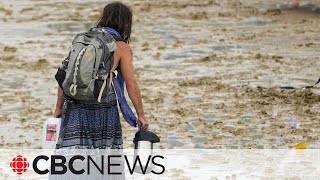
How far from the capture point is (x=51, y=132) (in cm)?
589

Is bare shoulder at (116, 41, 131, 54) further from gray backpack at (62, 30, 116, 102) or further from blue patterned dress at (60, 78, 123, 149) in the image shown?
blue patterned dress at (60, 78, 123, 149)

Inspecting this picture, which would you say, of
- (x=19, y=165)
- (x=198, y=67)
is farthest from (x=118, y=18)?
(x=198, y=67)

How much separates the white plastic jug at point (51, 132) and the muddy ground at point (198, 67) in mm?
3139

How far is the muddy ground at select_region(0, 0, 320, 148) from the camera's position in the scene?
9.74 meters

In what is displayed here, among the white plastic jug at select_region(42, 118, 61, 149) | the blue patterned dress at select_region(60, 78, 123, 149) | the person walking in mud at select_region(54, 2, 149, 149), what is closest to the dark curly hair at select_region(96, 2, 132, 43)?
the person walking in mud at select_region(54, 2, 149, 149)

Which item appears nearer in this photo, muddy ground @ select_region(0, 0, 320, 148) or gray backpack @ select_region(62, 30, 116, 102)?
gray backpack @ select_region(62, 30, 116, 102)

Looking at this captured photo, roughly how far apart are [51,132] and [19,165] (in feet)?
7.16

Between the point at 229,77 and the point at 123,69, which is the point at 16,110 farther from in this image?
the point at 123,69

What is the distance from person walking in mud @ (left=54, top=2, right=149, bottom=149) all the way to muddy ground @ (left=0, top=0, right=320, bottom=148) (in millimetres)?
3253

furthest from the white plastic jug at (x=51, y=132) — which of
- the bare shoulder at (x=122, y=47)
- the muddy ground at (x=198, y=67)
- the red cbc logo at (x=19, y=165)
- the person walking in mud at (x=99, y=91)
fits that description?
the muddy ground at (x=198, y=67)

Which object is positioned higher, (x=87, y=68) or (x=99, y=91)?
(x=87, y=68)

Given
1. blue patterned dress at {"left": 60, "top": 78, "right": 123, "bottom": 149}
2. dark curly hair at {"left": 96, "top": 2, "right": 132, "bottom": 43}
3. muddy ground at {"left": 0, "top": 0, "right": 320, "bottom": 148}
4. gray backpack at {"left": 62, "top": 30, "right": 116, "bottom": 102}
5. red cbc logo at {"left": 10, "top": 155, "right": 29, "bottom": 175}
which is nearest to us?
gray backpack at {"left": 62, "top": 30, "right": 116, "bottom": 102}

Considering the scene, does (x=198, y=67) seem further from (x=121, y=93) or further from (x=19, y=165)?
(x=121, y=93)

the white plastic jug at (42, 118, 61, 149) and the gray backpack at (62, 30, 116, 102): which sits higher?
the gray backpack at (62, 30, 116, 102)
